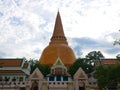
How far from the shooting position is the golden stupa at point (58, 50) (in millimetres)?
85625

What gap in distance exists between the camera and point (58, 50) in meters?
87.7

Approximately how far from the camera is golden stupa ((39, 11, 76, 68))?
8562 centimetres

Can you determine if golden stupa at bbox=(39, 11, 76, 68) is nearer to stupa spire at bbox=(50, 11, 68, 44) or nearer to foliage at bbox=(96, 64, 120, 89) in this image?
stupa spire at bbox=(50, 11, 68, 44)

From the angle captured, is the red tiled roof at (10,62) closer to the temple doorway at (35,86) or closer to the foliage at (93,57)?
the temple doorway at (35,86)

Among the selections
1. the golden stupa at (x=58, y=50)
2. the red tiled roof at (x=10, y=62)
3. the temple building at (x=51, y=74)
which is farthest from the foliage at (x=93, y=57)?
the red tiled roof at (x=10, y=62)

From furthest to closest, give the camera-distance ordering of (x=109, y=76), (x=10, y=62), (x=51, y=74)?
(x=51, y=74), (x=10, y=62), (x=109, y=76)

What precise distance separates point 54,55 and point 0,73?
26.4m

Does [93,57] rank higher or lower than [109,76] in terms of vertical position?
higher

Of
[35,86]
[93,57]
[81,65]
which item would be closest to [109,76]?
[35,86]

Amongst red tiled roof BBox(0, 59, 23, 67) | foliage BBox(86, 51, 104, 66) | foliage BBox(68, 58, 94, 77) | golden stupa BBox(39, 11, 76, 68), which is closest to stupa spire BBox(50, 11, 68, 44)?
golden stupa BBox(39, 11, 76, 68)


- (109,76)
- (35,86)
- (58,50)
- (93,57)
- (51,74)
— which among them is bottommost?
(35,86)

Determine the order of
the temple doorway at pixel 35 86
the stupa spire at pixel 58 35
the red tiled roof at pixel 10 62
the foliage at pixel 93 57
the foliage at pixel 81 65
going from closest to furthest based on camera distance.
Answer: the temple doorway at pixel 35 86, the red tiled roof at pixel 10 62, the foliage at pixel 81 65, the foliage at pixel 93 57, the stupa spire at pixel 58 35

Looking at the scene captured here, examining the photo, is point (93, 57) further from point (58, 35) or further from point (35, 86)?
point (35, 86)

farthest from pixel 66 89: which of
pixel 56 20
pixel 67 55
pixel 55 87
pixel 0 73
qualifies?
pixel 56 20
